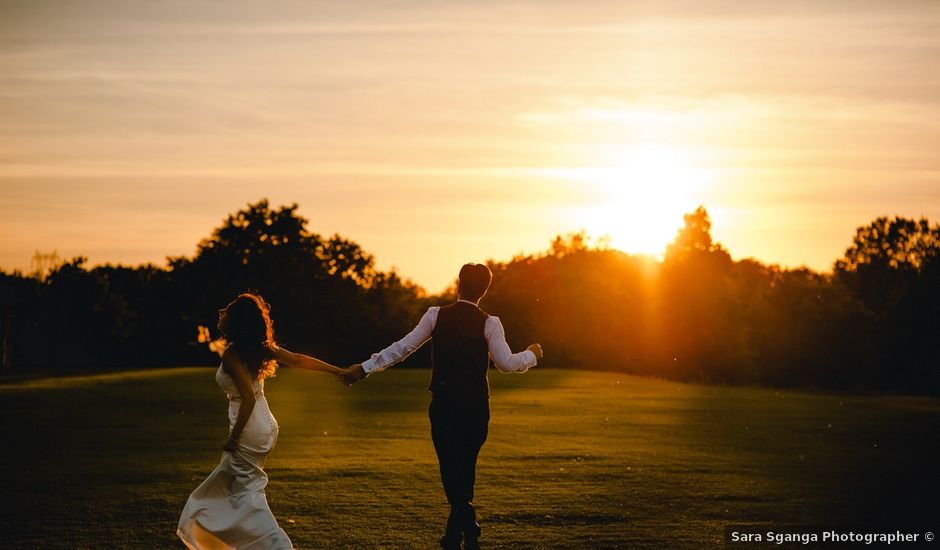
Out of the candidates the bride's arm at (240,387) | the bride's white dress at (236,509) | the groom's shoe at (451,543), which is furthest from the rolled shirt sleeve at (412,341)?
the groom's shoe at (451,543)

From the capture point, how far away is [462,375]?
31.8 feet

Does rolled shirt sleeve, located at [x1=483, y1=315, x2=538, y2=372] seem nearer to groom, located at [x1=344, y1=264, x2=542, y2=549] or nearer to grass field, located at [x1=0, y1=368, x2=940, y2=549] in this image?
groom, located at [x1=344, y1=264, x2=542, y2=549]

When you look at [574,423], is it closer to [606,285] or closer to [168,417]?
[168,417]

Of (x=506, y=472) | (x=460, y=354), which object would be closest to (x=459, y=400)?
(x=460, y=354)

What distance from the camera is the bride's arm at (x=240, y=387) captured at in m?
8.70

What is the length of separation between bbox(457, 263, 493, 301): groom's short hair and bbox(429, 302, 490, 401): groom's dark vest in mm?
91

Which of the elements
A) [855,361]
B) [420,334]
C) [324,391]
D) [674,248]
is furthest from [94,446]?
[674,248]

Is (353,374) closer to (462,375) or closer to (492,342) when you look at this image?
(462,375)

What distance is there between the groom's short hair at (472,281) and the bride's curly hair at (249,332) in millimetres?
1822

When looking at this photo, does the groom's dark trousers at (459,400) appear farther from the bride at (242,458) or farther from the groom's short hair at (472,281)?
the bride at (242,458)

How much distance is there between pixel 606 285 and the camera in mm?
76375

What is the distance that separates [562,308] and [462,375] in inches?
2569

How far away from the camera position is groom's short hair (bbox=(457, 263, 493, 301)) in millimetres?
9789

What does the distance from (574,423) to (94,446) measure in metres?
10.9
